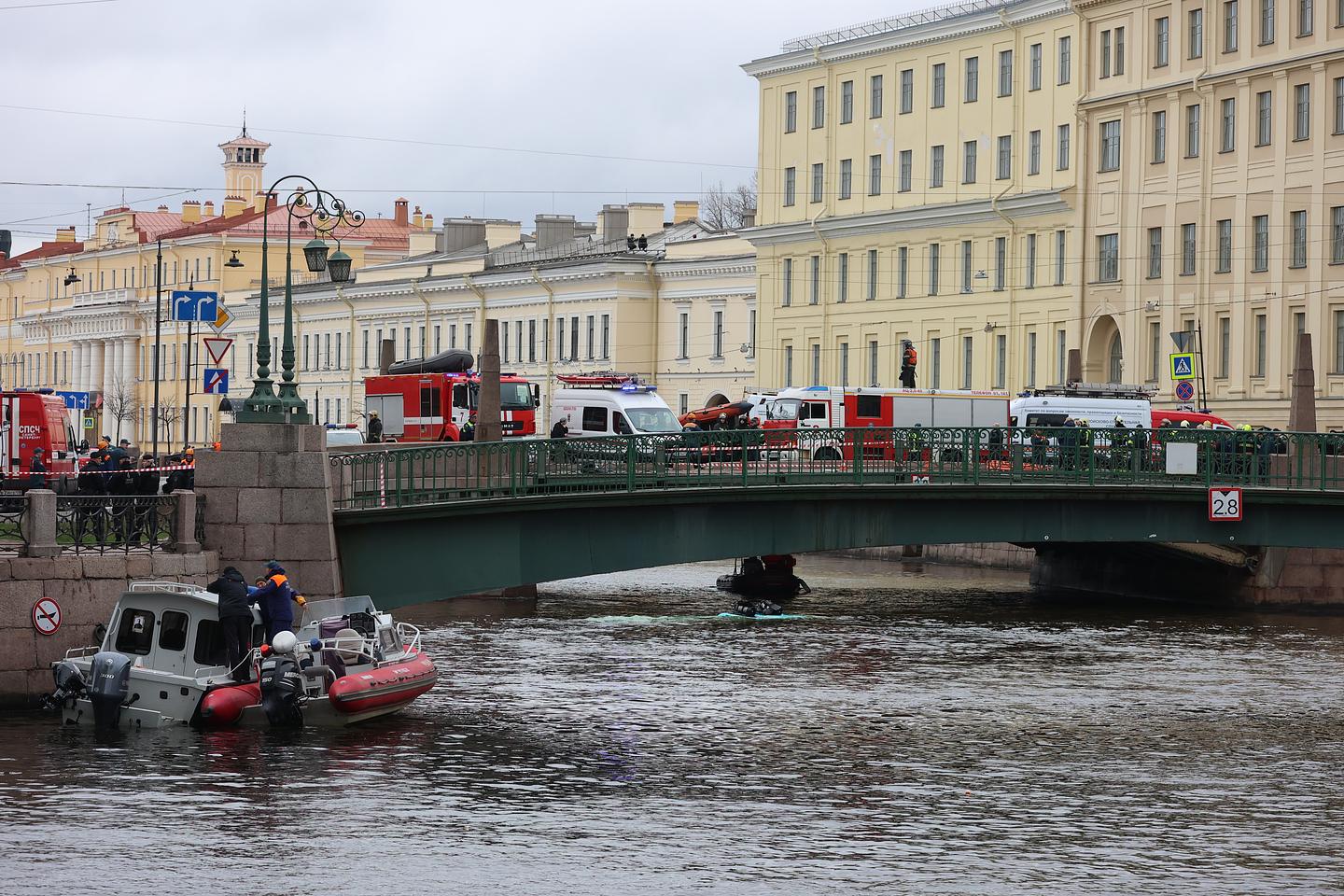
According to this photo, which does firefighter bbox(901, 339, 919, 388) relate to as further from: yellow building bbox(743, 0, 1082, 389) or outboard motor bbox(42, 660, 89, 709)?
outboard motor bbox(42, 660, 89, 709)

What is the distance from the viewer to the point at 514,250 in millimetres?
95188

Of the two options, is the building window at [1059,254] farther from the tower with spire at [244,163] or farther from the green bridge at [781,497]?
the tower with spire at [244,163]

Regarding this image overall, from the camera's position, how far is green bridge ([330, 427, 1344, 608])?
3094cm

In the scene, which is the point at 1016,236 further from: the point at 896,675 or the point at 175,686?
the point at 175,686

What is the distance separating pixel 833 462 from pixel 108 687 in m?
12.8

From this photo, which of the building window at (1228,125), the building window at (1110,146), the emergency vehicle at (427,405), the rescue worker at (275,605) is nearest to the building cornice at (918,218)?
the building window at (1110,146)

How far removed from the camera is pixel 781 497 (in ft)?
112

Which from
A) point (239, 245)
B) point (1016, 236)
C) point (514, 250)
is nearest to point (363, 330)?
point (514, 250)

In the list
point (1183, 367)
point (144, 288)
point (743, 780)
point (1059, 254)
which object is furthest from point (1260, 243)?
point (144, 288)

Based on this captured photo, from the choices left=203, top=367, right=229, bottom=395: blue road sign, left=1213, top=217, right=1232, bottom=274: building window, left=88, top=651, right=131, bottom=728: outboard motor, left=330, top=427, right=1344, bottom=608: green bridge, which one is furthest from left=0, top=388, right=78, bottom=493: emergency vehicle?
left=1213, top=217, right=1232, bottom=274: building window

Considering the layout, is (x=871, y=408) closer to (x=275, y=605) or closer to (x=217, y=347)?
(x=217, y=347)

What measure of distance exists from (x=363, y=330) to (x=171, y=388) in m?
27.9

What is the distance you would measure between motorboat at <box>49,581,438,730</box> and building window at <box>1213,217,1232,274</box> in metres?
42.2

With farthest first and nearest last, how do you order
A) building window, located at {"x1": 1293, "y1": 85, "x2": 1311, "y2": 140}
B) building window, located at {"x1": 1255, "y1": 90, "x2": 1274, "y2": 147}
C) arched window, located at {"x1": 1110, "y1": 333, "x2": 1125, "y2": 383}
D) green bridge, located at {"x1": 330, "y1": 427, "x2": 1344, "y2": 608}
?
arched window, located at {"x1": 1110, "y1": 333, "x2": 1125, "y2": 383}, building window, located at {"x1": 1255, "y1": 90, "x2": 1274, "y2": 147}, building window, located at {"x1": 1293, "y1": 85, "x2": 1311, "y2": 140}, green bridge, located at {"x1": 330, "y1": 427, "x2": 1344, "y2": 608}
